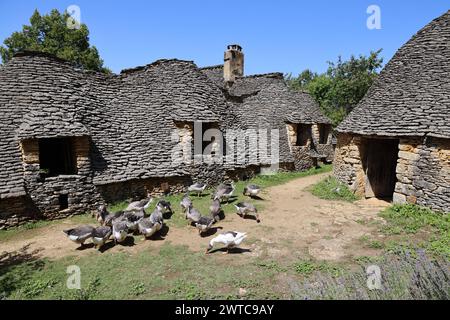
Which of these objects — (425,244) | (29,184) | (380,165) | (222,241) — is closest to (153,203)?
(29,184)

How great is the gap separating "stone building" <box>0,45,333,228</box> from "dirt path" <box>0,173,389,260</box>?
5.62ft

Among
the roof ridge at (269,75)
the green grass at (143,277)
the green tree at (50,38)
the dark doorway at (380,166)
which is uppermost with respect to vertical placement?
the green tree at (50,38)

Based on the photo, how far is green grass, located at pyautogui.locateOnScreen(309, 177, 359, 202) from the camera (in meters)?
12.4

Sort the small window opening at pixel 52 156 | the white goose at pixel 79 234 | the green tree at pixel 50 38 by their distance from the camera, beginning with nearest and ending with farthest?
the white goose at pixel 79 234 → the small window opening at pixel 52 156 → the green tree at pixel 50 38


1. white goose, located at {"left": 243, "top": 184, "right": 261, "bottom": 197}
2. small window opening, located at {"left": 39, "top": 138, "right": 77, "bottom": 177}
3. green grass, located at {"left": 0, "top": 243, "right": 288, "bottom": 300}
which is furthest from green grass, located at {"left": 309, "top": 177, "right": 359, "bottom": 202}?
small window opening, located at {"left": 39, "top": 138, "right": 77, "bottom": 177}

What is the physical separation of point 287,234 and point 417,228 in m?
4.09

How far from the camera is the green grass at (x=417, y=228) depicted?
757 centimetres

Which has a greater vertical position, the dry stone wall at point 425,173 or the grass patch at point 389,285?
the dry stone wall at point 425,173

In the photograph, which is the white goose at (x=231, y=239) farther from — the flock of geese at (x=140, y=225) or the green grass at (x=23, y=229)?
the green grass at (x=23, y=229)

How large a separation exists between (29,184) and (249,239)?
25.6 feet

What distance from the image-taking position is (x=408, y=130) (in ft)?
33.4

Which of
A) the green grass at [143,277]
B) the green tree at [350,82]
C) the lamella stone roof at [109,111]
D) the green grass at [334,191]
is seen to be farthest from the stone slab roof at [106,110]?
the green tree at [350,82]

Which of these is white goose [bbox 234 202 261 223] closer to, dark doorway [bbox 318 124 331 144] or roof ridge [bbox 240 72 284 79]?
roof ridge [bbox 240 72 284 79]
